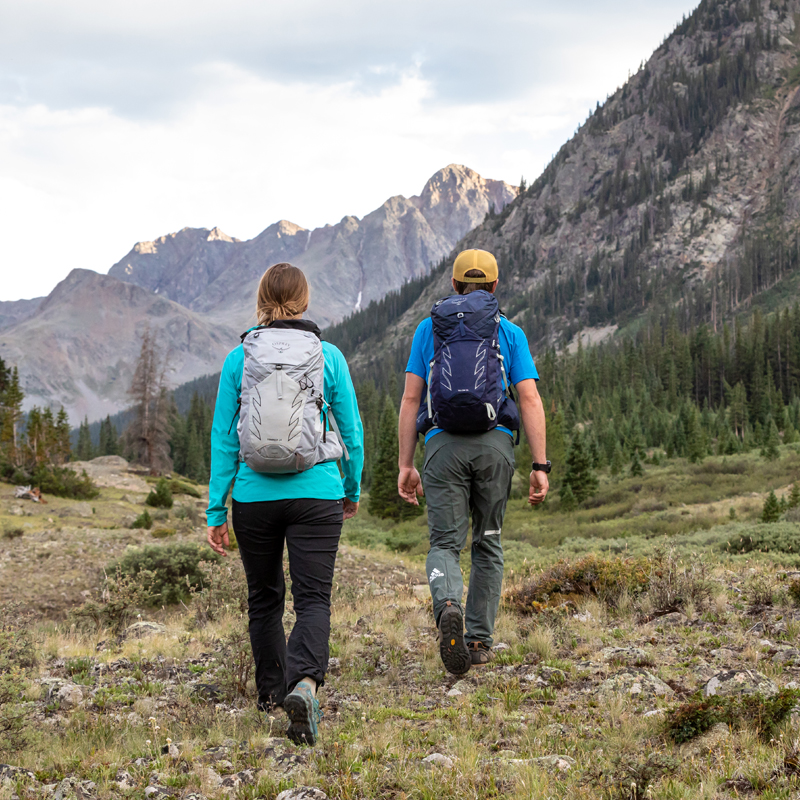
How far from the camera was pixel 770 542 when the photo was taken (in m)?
11.9

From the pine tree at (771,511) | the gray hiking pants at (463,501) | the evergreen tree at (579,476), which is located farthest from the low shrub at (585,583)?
the evergreen tree at (579,476)

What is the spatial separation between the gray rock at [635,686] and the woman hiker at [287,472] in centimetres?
179

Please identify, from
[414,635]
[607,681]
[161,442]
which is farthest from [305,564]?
[161,442]

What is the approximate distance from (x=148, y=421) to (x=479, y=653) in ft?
183

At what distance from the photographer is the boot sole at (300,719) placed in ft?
11.5

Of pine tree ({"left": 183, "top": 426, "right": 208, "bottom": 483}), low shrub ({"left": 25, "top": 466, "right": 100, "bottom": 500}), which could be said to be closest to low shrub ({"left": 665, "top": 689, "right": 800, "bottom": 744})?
low shrub ({"left": 25, "top": 466, "right": 100, "bottom": 500})

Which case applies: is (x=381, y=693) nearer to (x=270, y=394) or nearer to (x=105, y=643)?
(x=270, y=394)

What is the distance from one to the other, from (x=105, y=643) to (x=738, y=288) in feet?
527

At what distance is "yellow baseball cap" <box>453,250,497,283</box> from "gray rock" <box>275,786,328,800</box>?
136 inches

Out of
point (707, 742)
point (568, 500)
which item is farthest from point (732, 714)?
point (568, 500)

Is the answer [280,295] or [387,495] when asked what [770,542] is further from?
[387,495]

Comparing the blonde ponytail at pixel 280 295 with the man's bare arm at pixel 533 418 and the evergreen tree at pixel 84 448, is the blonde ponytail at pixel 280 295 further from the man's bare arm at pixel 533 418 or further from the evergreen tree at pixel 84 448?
the evergreen tree at pixel 84 448

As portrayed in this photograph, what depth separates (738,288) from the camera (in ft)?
476

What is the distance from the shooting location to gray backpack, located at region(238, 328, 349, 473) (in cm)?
374
